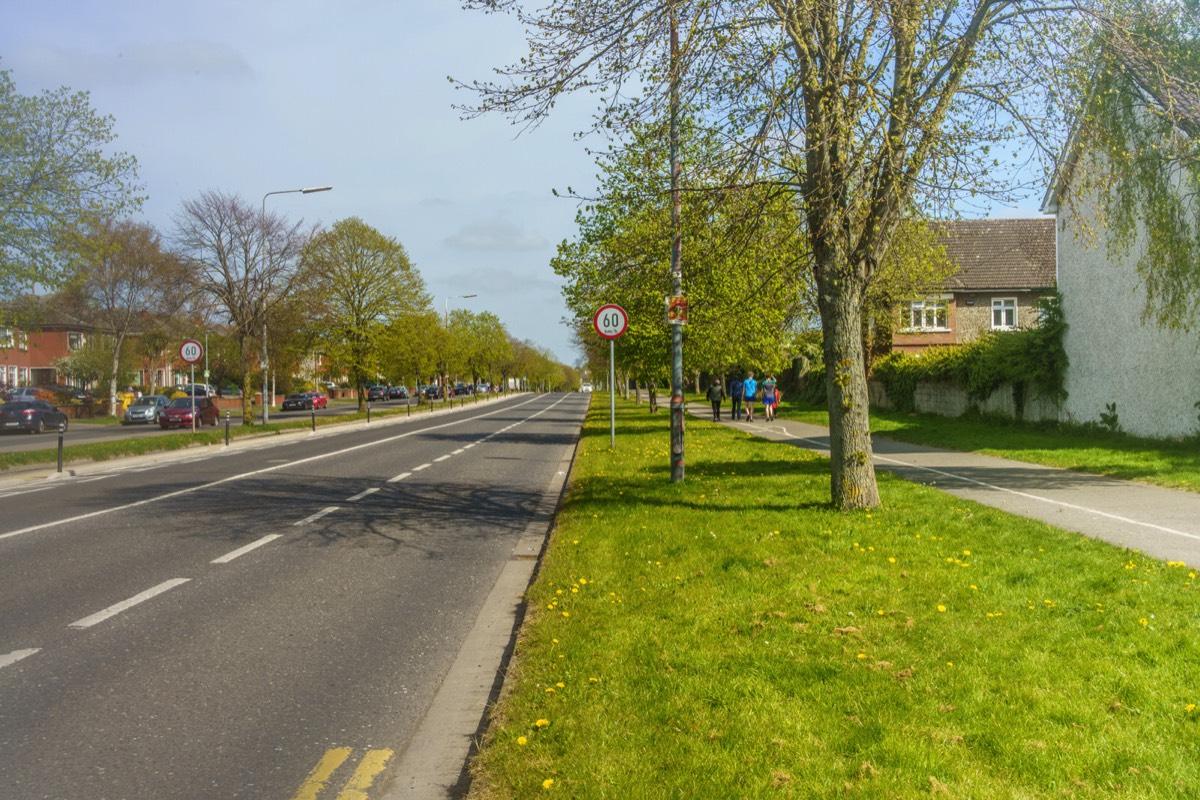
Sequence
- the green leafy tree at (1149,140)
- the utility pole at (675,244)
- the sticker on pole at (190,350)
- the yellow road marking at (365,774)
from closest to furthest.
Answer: the yellow road marking at (365,774) < the utility pole at (675,244) < the green leafy tree at (1149,140) < the sticker on pole at (190,350)

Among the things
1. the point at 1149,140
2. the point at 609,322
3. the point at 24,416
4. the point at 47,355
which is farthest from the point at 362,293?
the point at 1149,140

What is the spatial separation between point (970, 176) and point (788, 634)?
6.51 metres

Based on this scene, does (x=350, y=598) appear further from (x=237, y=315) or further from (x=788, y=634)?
(x=237, y=315)

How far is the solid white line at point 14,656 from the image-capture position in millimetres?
5793

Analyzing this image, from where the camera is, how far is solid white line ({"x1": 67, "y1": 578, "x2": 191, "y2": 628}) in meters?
6.89

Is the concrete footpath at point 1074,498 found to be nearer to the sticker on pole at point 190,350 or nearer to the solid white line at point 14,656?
the solid white line at point 14,656

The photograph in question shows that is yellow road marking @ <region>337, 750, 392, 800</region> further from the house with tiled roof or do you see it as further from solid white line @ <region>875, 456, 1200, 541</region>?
the house with tiled roof

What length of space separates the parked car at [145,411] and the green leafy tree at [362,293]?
390 inches

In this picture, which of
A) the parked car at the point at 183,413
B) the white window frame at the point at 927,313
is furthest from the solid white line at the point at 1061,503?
the parked car at the point at 183,413

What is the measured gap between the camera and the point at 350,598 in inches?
307

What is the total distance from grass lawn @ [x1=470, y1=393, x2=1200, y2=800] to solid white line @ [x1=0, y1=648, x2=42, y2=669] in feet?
9.91

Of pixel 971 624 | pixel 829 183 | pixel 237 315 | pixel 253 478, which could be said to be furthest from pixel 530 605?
pixel 237 315

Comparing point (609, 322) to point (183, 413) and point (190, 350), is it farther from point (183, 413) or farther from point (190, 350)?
point (183, 413)

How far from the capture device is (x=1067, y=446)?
20.8m
